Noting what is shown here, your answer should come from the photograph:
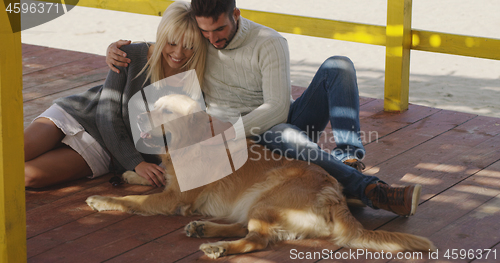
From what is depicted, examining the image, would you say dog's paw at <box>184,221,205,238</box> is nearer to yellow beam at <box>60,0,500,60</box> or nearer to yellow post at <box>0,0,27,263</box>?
yellow post at <box>0,0,27,263</box>

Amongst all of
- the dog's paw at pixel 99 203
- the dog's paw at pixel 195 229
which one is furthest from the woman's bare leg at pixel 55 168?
the dog's paw at pixel 195 229

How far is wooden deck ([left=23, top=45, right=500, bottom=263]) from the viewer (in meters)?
2.38

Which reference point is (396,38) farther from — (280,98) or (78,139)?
(78,139)

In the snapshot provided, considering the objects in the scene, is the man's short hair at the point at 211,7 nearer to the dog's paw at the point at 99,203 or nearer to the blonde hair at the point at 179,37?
the blonde hair at the point at 179,37

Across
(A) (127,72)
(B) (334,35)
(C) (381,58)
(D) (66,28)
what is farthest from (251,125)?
Answer: (D) (66,28)

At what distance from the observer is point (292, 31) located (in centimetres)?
448

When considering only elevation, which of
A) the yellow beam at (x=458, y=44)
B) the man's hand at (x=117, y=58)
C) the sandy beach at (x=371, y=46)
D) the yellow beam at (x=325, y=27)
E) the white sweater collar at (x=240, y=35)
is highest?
the white sweater collar at (x=240, y=35)

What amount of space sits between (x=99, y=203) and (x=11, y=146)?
3.15 feet

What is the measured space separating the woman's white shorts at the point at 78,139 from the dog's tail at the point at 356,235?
1513mm

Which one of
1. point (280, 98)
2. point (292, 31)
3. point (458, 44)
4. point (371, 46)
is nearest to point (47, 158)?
point (280, 98)

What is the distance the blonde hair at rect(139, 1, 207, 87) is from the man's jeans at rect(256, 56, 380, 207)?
628 millimetres

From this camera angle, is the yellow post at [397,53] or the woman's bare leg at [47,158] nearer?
the woman's bare leg at [47,158]

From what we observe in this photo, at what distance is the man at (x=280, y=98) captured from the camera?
2641 mm

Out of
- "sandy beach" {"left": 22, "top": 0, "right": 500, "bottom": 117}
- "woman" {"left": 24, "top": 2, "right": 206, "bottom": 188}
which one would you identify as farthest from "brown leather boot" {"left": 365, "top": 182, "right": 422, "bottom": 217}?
"sandy beach" {"left": 22, "top": 0, "right": 500, "bottom": 117}
